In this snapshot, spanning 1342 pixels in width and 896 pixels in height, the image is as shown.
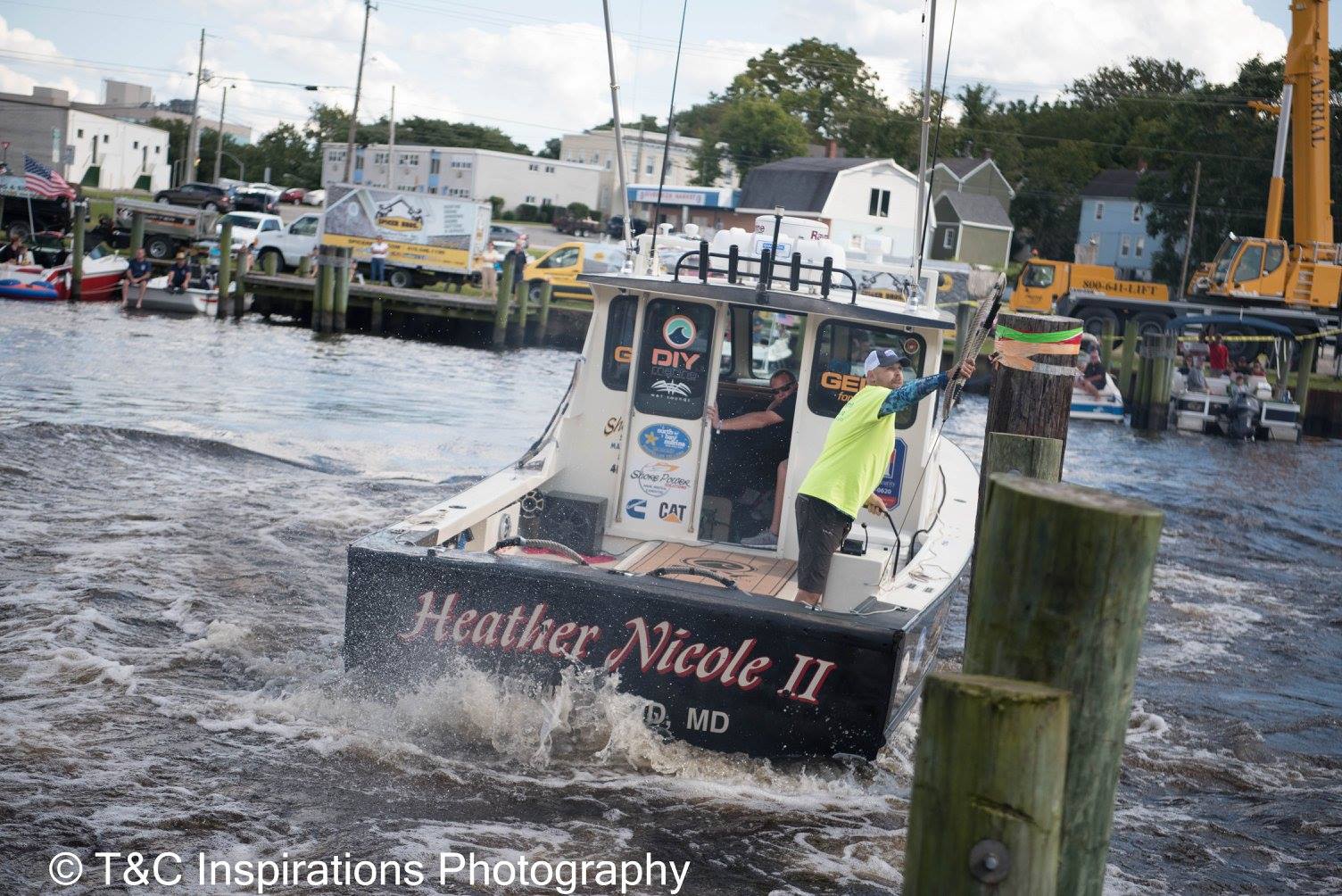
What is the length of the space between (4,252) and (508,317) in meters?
12.6

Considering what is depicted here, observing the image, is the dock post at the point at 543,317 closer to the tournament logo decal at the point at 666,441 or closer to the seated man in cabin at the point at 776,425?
the seated man in cabin at the point at 776,425

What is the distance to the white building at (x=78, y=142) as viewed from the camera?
2857 inches

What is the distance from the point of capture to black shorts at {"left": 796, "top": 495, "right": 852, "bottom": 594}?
719 cm

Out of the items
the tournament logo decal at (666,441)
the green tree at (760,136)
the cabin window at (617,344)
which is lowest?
the tournament logo decal at (666,441)

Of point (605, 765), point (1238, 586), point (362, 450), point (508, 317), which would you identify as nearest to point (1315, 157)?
point (508, 317)

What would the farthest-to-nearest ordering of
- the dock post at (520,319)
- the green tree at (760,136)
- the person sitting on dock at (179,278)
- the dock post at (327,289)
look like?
1. the green tree at (760,136)
2. the dock post at (520,319)
3. the person sitting on dock at (179,278)
4. the dock post at (327,289)

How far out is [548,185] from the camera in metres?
82.6

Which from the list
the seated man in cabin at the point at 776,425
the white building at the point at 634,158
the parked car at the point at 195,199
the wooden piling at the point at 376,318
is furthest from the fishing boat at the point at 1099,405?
the white building at the point at 634,158

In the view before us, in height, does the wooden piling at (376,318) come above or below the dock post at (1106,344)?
below

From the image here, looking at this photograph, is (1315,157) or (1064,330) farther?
(1315,157)

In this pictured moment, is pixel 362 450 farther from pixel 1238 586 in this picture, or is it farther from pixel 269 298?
pixel 269 298

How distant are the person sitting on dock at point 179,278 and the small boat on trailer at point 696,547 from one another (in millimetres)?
23525

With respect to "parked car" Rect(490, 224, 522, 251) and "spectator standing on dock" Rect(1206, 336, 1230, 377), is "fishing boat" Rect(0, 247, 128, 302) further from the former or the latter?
"spectator standing on dock" Rect(1206, 336, 1230, 377)

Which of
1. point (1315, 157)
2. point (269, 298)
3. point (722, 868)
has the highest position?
point (1315, 157)
